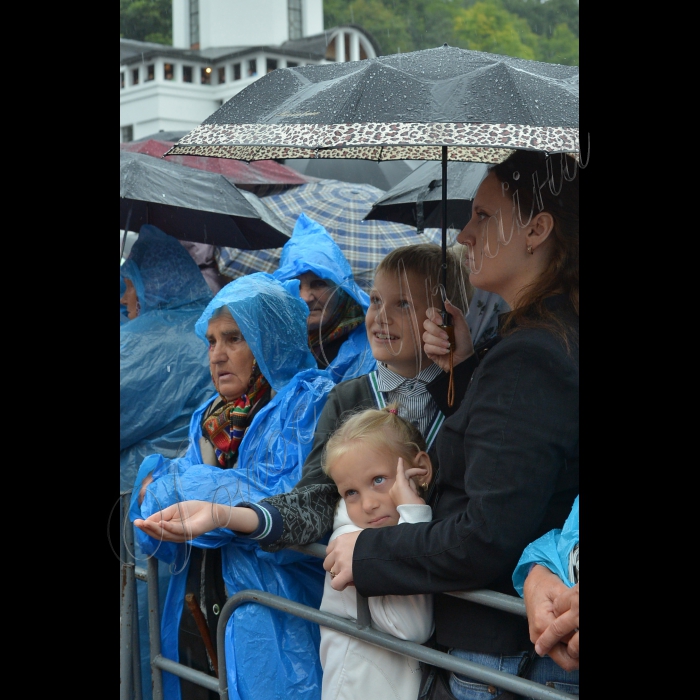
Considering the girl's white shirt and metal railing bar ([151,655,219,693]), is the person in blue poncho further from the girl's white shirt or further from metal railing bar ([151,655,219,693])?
the girl's white shirt

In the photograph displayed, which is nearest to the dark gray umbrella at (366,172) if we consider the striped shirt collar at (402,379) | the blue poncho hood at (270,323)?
the blue poncho hood at (270,323)

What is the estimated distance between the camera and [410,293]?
2.53m

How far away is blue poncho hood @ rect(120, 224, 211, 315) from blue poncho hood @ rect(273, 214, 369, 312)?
41 cm

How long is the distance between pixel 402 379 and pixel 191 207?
169 cm

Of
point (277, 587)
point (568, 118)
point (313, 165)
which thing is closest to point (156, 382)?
point (277, 587)

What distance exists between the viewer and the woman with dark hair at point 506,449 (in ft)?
5.76

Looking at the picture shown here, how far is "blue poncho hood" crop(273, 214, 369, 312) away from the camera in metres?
3.87

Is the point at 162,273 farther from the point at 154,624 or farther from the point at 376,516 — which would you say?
the point at 376,516

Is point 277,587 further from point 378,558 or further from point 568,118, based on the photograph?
point 568,118

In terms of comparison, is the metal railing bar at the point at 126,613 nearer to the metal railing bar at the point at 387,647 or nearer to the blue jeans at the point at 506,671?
the metal railing bar at the point at 387,647

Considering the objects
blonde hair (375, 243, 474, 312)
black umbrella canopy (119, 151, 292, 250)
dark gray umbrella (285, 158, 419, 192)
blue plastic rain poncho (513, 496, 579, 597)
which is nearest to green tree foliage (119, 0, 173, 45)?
black umbrella canopy (119, 151, 292, 250)

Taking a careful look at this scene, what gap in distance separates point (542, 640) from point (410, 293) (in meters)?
1.16

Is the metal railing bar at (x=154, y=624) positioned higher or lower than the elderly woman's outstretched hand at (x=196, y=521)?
lower

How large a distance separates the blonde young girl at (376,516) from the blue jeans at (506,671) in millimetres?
130
